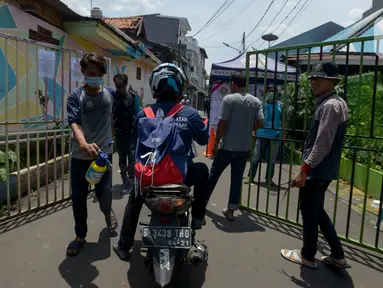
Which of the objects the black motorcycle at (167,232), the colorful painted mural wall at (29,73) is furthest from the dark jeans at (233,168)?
the colorful painted mural wall at (29,73)

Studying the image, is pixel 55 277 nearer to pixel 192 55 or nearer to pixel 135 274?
pixel 135 274

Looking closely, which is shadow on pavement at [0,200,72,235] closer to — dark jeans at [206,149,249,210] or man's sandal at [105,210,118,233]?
man's sandal at [105,210,118,233]

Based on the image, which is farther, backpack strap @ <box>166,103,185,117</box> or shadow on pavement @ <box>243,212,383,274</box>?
shadow on pavement @ <box>243,212,383,274</box>

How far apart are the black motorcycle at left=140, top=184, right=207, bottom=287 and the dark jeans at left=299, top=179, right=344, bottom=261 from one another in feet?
3.62

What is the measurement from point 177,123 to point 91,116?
3.61ft

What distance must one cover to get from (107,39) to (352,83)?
6.13 m

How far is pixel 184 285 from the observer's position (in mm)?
2836

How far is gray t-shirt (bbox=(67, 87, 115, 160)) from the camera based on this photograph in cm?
328

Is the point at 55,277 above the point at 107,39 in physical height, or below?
below

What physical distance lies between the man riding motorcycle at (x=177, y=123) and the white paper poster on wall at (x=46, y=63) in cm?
194

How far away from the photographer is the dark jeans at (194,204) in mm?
2947

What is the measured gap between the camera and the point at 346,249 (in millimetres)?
3699

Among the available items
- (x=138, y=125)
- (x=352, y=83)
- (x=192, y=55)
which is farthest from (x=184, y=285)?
(x=192, y=55)

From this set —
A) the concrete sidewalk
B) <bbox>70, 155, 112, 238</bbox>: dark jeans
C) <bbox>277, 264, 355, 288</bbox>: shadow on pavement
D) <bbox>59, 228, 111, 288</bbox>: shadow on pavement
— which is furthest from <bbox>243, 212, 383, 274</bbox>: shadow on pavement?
<bbox>70, 155, 112, 238</bbox>: dark jeans
